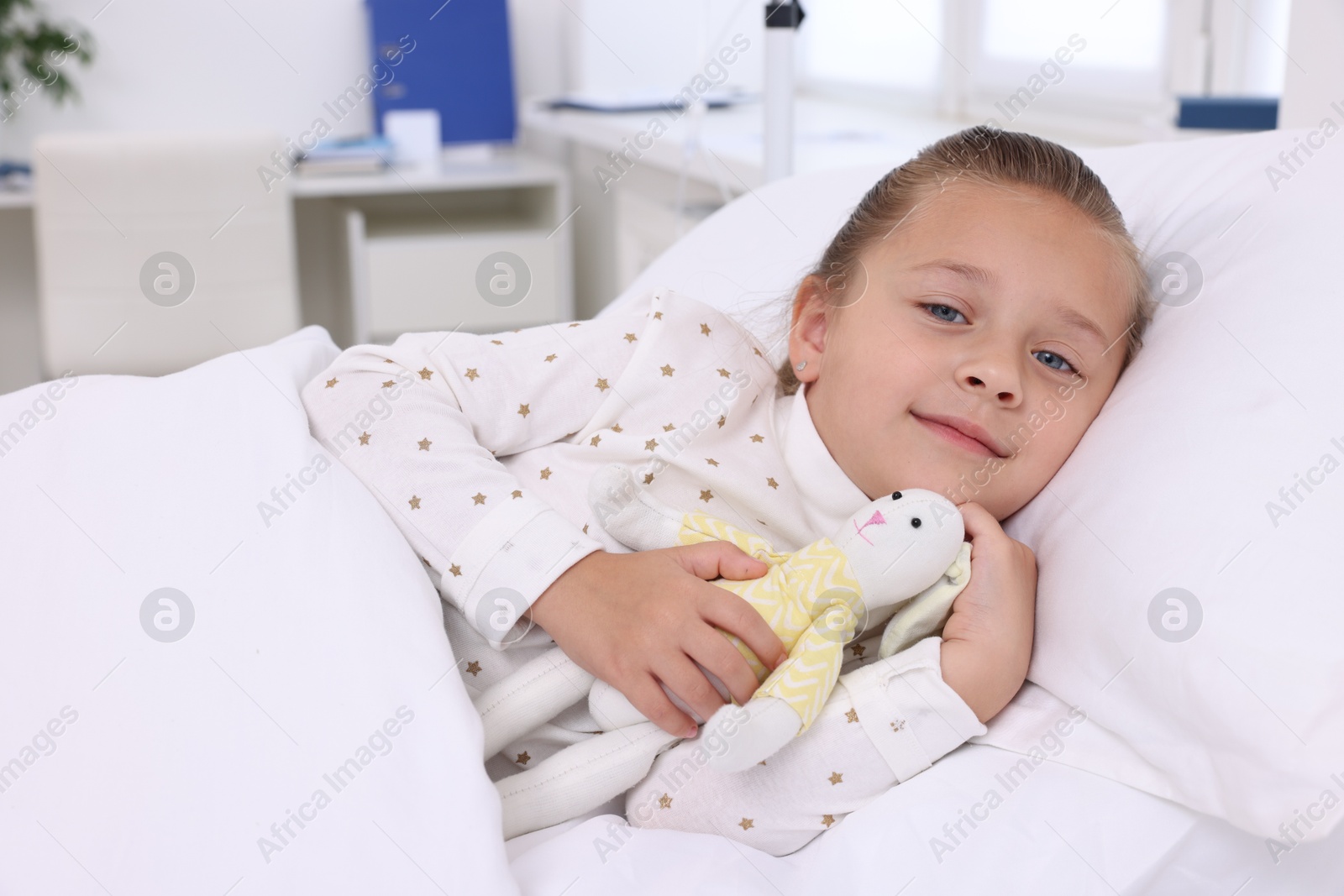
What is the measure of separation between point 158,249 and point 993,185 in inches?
81.5

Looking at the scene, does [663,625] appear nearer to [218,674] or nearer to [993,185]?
[218,674]

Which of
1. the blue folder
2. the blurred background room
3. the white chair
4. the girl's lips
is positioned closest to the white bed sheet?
the girl's lips

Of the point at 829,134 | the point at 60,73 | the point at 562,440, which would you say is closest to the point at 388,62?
the point at 60,73

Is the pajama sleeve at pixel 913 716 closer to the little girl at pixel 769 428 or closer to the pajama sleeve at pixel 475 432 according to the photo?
the little girl at pixel 769 428

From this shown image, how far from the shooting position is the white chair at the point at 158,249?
2.36m

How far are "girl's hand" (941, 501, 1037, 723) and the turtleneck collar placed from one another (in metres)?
0.14

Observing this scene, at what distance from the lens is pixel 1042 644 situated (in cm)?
74

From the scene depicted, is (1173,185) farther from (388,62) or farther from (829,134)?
(388,62)

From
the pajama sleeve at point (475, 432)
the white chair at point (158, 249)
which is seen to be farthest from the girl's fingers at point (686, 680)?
the white chair at point (158, 249)

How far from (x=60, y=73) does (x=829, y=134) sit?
2.10 metres

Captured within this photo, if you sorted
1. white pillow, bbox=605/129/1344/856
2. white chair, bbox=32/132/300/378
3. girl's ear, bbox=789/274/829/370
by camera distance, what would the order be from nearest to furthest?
1. white pillow, bbox=605/129/1344/856
2. girl's ear, bbox=789/274/829/370
3. white chair, bbox=32/132/300/378

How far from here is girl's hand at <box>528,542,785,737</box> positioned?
0.69 metres

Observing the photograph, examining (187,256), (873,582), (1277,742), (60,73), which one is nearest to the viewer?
(1277,742)

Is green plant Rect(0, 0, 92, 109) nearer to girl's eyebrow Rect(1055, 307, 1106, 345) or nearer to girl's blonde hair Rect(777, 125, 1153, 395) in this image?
girl's blonde hair Rect(777, 125, 1153, 395)
